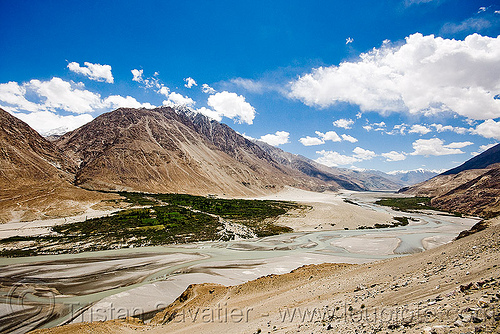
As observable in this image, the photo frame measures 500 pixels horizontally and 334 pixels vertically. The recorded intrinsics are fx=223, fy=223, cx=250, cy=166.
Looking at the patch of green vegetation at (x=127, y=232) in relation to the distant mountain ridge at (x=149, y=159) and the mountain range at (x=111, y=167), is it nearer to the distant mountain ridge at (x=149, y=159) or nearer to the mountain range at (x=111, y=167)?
the mountain range at (x=111, y=167)

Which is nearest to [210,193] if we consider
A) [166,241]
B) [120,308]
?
[166,241]

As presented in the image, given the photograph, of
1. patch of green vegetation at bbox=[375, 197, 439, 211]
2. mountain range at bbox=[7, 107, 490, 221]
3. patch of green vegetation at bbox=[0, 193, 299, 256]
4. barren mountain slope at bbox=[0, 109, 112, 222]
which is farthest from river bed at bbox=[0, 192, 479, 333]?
patch of green vegetation at bbox=[375, 197, 439, 211]

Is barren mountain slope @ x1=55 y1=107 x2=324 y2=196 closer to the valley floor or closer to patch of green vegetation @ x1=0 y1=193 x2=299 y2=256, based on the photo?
patch of green vegetation @ x1=0 y1=193 x2=299 y2=256

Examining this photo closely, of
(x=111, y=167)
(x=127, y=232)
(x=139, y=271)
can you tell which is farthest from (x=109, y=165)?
(x=139, y=271)

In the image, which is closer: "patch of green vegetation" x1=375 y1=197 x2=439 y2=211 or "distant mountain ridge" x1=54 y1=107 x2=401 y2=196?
"patch of green vegetation" x1=375 y1=197 x2=439 y2=211

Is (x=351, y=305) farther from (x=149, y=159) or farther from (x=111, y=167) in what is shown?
(x=149, y=159)

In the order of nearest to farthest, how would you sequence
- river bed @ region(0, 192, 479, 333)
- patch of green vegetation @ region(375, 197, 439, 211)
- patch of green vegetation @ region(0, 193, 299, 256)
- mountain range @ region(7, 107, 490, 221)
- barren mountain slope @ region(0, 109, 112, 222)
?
1. river bed @ region(0, 192, 479, 333)
2. patch of green vegetation @ region(0, 193, 299, 256)
3. barren mountain slope @ region(0, 109, 112, 222)
4. mountain range @ region(7, 107, 490, 221)
5. patch of green vegetation @ region(375, 197, 439, 211)
